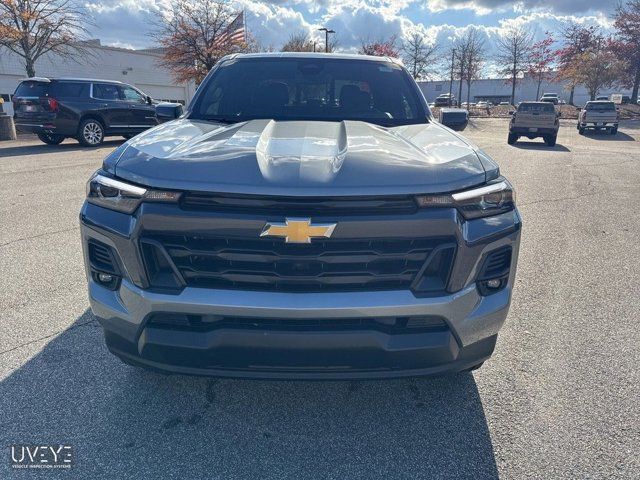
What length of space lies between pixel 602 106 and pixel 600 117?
848 millimetres

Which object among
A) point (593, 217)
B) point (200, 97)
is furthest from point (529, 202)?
point (200, 97)

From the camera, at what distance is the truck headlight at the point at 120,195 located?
2020 mm

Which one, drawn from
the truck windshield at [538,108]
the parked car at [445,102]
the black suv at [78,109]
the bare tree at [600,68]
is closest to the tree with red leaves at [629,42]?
the bare tree at [600,68]

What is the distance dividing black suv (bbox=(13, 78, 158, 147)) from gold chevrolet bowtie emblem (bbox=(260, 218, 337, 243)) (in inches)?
538

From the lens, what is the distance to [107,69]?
3738 cm

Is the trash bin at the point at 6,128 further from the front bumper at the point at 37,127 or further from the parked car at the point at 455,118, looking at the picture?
the parked car at the point at 455,118

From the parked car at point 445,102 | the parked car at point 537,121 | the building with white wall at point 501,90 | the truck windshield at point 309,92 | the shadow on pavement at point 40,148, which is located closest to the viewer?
the truck windshield at point 309,92

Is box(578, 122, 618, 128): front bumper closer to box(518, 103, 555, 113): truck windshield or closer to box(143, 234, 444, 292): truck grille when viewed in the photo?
box(518, 103, 555, 113): truck windshield

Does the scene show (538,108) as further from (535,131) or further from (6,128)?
(6,128)

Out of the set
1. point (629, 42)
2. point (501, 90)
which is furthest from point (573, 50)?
point (501, 90)

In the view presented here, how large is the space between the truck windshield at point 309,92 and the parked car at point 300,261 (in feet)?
4.32

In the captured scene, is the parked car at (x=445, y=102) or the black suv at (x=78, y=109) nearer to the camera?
the black suv at (x=78, y=109)

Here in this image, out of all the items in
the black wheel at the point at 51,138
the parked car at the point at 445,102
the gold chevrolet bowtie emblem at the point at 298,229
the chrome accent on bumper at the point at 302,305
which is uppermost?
the gold chevrolet bowtie emblem at the point at 298,229

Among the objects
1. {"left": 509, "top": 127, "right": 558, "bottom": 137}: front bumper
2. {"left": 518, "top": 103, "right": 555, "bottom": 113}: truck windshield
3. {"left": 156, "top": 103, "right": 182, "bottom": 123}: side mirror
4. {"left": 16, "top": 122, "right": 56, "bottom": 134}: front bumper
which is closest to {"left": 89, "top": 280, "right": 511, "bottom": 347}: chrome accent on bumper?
{"left": 156, "top": 103, "right": 182, "bottom": 123}: side mirror
